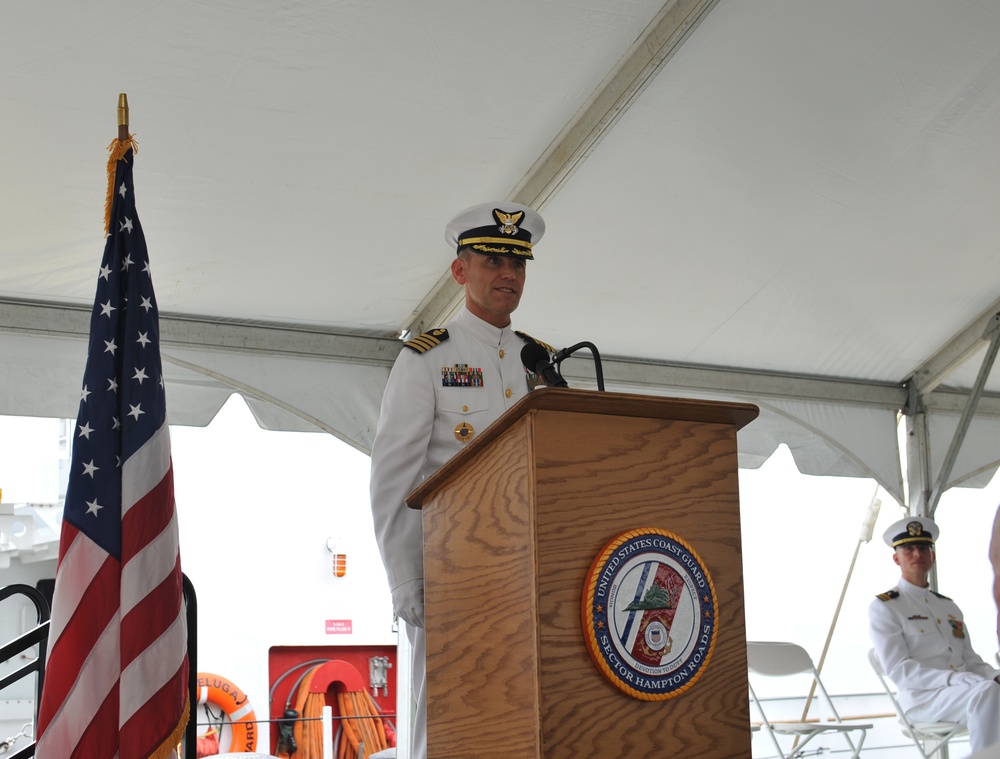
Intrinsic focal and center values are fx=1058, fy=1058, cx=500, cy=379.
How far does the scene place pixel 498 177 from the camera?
4.50 m

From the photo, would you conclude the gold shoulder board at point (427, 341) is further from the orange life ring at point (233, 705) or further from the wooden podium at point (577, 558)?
the orange life ring at point (233, 705)

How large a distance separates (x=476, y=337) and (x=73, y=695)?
1.20 m

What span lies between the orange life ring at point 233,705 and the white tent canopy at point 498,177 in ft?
21.3

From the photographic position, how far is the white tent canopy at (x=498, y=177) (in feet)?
12.4

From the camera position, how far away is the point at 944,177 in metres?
5.06

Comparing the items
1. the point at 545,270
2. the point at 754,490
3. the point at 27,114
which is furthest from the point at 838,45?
the point at 754,490

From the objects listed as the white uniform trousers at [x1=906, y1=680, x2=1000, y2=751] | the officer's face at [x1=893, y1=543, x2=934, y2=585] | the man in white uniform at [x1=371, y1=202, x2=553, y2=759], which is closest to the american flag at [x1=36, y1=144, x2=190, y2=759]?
the man in white uniform at [x1=371, y1=202, x2=553, y2=759]

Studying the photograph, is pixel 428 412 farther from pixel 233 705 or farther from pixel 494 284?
pixel 233 705

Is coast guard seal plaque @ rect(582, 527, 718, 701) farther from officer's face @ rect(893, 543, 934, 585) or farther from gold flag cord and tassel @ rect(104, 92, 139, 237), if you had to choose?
officer's face @ rect(893, 543, 934, 585)

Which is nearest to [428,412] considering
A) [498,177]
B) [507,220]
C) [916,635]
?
[507,220]

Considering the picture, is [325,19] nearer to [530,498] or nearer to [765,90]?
[765,90]

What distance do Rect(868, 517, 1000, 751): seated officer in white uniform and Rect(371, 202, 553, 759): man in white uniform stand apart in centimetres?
422

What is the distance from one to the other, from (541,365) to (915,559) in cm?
515

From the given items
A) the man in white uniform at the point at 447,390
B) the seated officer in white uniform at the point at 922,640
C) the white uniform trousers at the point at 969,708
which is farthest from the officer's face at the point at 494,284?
the seated officer in white uniform at the point at 922,640
